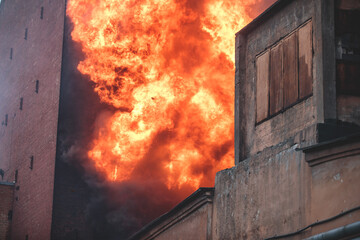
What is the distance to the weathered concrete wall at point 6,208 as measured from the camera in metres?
24.0

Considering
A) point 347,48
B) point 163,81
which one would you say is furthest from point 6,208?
point 347,48

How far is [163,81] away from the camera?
72.7ft

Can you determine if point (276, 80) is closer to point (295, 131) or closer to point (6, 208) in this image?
point (295, 131)

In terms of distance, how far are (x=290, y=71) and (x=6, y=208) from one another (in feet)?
48.5

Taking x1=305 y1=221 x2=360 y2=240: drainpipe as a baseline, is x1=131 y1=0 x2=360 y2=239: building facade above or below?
above

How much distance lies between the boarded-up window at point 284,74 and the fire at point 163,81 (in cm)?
814

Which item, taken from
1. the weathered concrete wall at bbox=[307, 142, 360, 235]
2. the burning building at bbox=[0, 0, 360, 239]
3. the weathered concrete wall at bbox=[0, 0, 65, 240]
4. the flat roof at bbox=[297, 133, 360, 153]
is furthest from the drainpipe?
the weathered concrete wall at bbox=[0, 0, 65, 240]

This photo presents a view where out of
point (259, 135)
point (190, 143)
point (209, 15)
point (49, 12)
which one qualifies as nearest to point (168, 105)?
point (190, 143)

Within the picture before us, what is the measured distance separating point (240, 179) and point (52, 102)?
1064cm

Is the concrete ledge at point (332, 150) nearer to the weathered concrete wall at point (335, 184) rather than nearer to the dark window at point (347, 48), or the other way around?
the weathered concrete wall at point (335, 184)

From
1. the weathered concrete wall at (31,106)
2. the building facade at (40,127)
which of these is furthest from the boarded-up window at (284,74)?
the weathered concrete wall at (31,106)

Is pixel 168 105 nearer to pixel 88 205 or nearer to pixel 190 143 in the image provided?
pixel 190 143

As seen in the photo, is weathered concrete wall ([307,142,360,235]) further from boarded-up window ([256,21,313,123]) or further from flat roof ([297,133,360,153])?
boarded-up window ([256,21,313,123])

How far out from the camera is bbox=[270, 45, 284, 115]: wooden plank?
1320 centimetres
